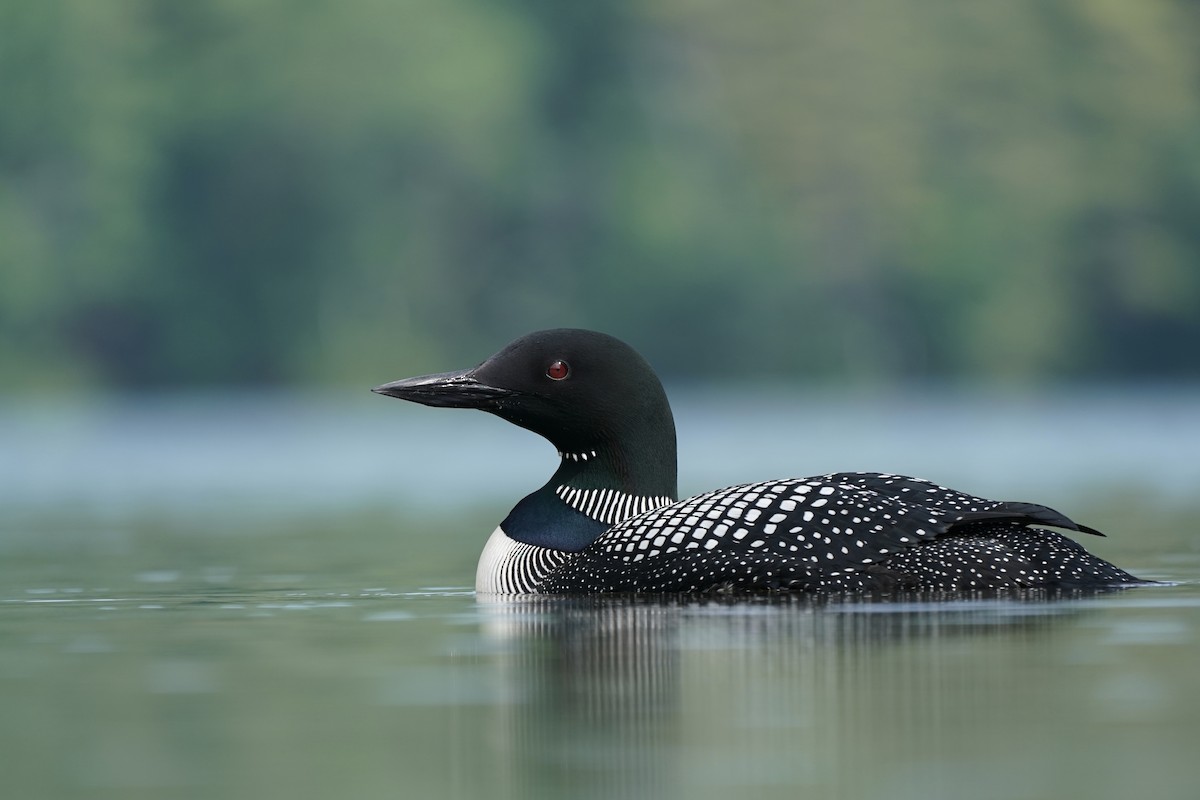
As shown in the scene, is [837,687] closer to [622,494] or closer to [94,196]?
[622,494]

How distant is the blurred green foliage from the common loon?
28744mm

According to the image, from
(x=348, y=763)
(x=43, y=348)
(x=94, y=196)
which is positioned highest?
(x=94, y=196)

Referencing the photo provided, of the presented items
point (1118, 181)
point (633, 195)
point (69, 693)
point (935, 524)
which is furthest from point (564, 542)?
point (1118, 181)

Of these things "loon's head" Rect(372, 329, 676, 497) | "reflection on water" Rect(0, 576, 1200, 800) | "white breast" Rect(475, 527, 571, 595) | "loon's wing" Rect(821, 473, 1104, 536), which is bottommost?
"reflection on water" Rect(0, 576, 1200, 800)

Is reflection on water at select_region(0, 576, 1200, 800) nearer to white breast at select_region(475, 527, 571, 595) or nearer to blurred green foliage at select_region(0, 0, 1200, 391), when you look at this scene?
white breast at select_region(475, 527, 571, 595)

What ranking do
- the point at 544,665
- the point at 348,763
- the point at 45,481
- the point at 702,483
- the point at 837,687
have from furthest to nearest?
the point at 45,481 → the point at 702,483 → the point at 544,665 → the point at 837,687 → the point at 348,763

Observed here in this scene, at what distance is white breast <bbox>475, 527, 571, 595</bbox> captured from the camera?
6.85m

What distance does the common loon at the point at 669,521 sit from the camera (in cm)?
639

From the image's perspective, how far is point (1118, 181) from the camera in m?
42.7

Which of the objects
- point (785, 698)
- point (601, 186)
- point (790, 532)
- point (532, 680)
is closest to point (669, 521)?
point (790, 532)

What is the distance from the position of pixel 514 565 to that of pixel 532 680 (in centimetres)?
196

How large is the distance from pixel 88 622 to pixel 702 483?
8.12 meters

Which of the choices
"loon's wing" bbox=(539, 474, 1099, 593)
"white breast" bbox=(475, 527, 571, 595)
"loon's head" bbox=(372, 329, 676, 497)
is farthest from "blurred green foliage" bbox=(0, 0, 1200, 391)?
"loon's wing" bbox=(539, 474, 1099, 593)

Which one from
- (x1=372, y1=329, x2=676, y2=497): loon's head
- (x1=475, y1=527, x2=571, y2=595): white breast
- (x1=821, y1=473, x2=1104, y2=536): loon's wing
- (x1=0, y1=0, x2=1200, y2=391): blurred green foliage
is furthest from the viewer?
(x1=0, y1=0, x2=1200, y2=391): blurred green foliage
